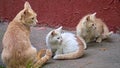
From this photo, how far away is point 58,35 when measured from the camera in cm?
779

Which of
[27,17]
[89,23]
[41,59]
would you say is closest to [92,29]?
[89,23]

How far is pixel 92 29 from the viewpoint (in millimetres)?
8523

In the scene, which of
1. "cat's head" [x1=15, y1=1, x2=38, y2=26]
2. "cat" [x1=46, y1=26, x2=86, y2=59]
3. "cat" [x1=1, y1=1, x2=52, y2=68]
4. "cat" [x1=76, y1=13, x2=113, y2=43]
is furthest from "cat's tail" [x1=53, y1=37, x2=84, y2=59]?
"cat's head" [x1=15, y1=1, x2=38, y2=26]

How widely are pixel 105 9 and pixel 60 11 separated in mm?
1202

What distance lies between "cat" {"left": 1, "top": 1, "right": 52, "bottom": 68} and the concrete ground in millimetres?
455

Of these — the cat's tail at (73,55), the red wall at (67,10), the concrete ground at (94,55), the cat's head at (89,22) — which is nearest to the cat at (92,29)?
the cat's head at (89,22)

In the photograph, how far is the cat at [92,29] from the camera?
8.45 m

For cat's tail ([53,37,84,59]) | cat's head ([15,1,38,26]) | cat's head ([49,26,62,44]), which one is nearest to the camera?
cat's head ([15,1,38,26])

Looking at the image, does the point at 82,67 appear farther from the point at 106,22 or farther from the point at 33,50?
the point at 106,22

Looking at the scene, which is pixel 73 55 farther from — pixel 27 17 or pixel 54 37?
pixel 27 17

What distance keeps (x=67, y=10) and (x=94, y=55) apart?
221 centimetres

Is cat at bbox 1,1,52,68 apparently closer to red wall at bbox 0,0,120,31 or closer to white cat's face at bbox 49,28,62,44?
white cat's face at bbox 49,28,62,44

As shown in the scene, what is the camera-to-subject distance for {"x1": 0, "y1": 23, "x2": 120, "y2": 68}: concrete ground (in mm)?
7312

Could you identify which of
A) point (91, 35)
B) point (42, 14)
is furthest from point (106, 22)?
point (42, 14)
